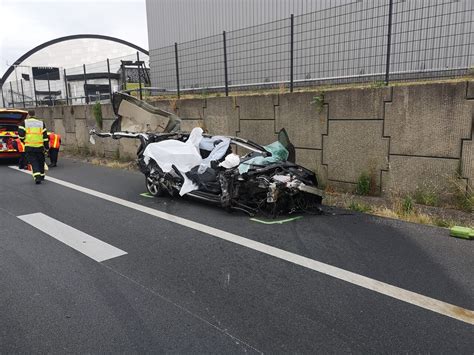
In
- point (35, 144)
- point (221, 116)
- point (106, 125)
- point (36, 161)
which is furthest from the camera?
point (106, 125)

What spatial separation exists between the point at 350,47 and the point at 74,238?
6.57 meters

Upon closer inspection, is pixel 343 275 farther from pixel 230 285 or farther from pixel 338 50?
pixel 338 50

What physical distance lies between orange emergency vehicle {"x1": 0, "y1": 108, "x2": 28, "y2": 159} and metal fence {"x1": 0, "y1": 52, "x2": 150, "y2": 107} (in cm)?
301

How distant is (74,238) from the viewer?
531 centimetres

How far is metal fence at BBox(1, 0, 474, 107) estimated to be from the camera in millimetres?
7117

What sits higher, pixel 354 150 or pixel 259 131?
pixel 259 131

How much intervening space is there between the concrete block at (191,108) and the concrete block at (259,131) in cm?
156

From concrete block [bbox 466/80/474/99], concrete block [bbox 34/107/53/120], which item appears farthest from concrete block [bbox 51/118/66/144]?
concrete block [bbox 466/80/474/99]

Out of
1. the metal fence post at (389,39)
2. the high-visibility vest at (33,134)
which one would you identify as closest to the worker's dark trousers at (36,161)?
the high-visibility vest at (33,134)

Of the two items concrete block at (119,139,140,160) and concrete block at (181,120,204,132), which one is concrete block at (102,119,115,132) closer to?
concrete block at (119,139,140,160)

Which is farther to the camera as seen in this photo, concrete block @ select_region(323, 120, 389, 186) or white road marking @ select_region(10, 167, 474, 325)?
concrete block @ select_region(323, 120, 389, 186)

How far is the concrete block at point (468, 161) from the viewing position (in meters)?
6.05

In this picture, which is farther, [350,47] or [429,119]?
[350,47]

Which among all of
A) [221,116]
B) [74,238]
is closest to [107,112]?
[221,116]
